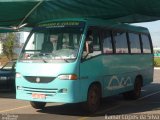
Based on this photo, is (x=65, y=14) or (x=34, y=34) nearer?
(x=34, y=34)

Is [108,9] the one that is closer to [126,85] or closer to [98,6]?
[98,6]

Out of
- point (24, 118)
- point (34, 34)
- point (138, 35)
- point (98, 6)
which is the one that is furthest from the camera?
point (138, 35)

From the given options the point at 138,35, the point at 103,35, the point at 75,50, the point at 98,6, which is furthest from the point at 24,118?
the point at 138,35

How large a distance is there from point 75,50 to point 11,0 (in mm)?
3199

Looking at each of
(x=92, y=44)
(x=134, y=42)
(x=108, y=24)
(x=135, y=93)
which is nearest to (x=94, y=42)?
(x=92, y=44)

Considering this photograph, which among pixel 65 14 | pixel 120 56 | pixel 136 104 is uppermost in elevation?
pixel 65 14

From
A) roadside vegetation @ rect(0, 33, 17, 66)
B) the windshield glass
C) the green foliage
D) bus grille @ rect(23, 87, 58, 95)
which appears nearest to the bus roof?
the windshield glass

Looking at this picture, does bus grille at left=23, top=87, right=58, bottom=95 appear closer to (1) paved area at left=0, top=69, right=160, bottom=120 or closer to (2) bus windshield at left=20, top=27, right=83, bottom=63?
(1) paved area at left=0, top=69, right=160, bottom=120

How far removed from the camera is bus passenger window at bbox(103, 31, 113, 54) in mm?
13559

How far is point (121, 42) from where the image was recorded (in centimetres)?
1514

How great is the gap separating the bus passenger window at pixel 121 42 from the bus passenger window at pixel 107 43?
0.51 metres

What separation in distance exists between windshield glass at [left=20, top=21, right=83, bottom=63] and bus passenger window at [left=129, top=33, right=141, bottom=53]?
4.07 metres

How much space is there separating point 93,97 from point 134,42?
4.61 meters

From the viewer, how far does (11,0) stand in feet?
44.9
